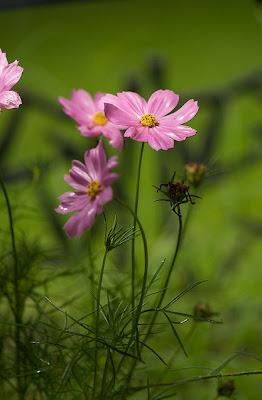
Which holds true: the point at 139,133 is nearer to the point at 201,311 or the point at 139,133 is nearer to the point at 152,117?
the point at 152,117

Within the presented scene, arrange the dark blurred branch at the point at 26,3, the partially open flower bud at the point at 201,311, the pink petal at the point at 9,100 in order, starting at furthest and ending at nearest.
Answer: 1. the dark blurred branch at the point at 26,3
2. the partially open flower bud at the point at 201,311
3. the pink petal at the point at 9,100

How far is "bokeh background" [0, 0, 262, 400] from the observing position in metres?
1.12

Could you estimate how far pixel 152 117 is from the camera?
0.20 meters

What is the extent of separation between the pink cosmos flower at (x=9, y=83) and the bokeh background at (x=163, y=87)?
906mm

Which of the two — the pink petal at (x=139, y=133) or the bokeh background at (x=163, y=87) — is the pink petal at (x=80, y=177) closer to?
the pink petal at (x=139, y=133)

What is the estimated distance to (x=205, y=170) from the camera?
27cm

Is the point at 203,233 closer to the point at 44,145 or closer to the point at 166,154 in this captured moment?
the point at 166,154

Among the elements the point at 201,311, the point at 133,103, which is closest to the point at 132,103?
the point at 133,103

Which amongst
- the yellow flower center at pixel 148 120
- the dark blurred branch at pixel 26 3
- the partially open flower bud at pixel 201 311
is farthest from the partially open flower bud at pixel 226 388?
the dark blurred branch at pixel 26 3

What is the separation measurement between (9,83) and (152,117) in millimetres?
59

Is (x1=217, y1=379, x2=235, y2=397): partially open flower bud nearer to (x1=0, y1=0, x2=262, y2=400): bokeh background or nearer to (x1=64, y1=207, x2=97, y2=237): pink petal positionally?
(x1=64, y1=207, x2=97, y2=237): pink petal

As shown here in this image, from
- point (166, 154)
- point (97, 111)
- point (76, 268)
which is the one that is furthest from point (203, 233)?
point (97, 111)

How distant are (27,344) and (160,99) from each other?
0.50 feet

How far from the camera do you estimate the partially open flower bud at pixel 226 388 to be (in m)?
0.25
